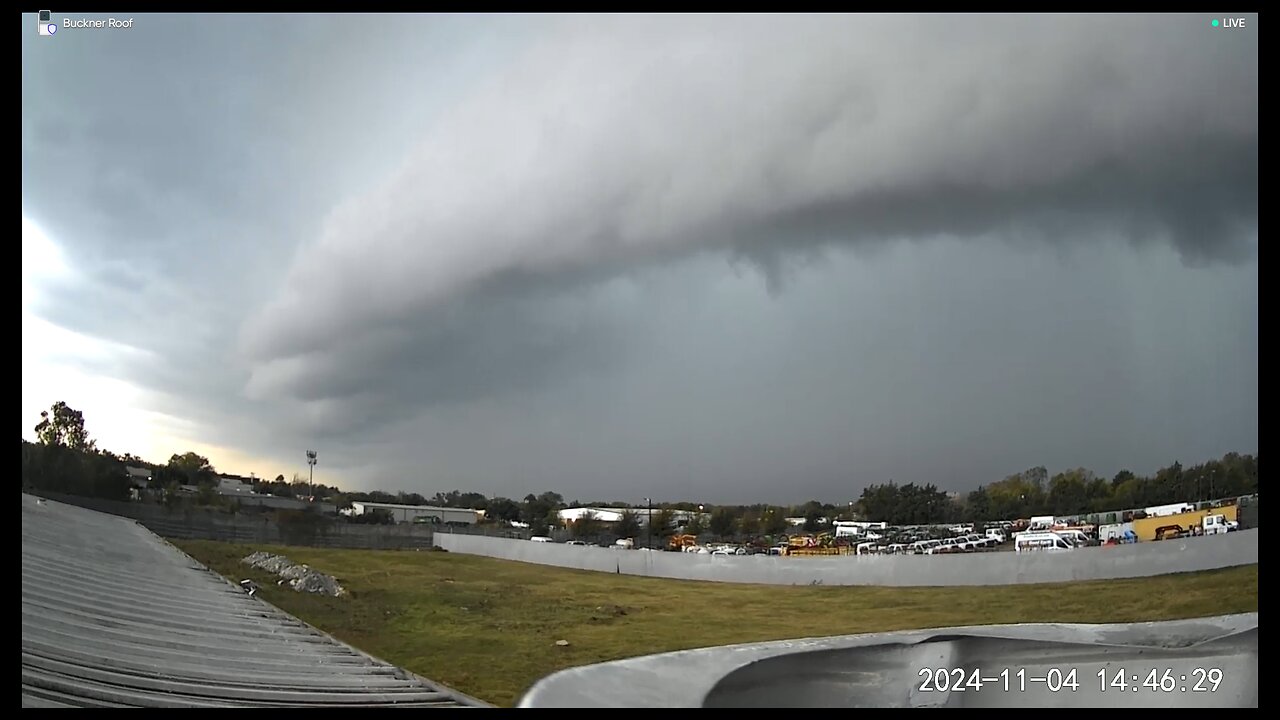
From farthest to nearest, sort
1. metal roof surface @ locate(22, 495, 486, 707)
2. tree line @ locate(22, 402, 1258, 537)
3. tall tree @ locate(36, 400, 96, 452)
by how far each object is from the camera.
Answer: tree line @ locate(22, 402, 1258, 537)
tall tree @ locate(36, 400, 96, 452)
metal roof surface @ locate(22, 495, 486, 707)

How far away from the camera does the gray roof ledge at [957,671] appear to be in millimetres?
5051

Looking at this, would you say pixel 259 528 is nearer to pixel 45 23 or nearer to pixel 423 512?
pixel 423 512

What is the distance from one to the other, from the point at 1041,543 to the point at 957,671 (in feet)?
6.06

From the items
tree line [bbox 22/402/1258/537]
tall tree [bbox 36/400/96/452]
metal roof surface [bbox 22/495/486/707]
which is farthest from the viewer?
tree line [bbox 22/402/1258/537]

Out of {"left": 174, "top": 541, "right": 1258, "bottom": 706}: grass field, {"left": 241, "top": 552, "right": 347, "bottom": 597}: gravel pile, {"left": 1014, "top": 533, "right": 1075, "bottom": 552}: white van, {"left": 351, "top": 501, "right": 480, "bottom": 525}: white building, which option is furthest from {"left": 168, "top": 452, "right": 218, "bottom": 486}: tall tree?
{"left": 1014, "top": 533, "right": 1075, "bottom": 552}: white van

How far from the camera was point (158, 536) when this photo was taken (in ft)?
16.6

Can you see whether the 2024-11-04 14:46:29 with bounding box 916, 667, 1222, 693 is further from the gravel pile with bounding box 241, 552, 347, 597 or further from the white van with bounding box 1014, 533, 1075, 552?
the gravel pile with bounding box 241, 552, 347, 597

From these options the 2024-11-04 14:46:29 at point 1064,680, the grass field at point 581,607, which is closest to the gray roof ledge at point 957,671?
the 2024-11-04 14:46:29 at point 1064,680

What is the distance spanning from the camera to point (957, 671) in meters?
5.69

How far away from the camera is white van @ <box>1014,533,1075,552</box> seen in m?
6.79

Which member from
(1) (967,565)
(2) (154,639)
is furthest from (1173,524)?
(2) (154,639)

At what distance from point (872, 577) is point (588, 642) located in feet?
9.28

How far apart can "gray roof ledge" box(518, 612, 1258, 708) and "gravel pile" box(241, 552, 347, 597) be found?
1.64 meters
